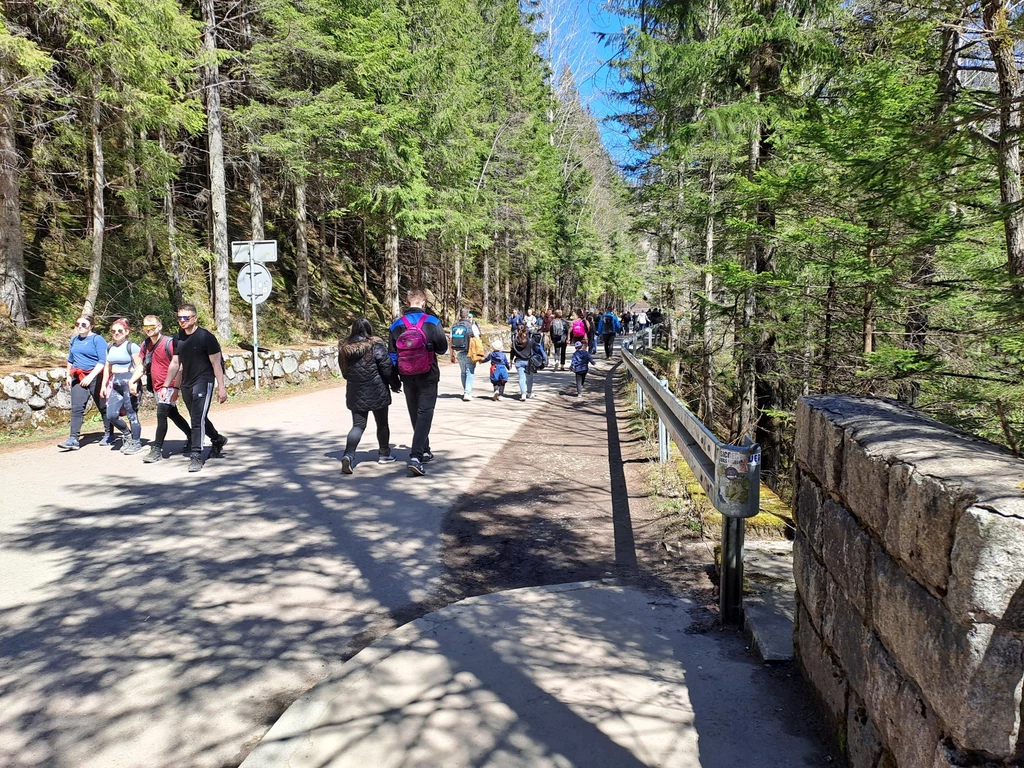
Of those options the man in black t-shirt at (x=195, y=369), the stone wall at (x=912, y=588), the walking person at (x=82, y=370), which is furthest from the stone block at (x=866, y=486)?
the walking person at (x=82, y=370)

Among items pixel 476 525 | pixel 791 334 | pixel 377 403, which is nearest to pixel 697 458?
pixel 476 525

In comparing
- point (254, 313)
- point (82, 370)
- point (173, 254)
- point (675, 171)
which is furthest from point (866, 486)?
point (173, 254)

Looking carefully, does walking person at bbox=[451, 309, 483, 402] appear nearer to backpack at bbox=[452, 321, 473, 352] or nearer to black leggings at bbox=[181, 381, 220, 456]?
backpack at bbox=[452, 321, 473, 352]

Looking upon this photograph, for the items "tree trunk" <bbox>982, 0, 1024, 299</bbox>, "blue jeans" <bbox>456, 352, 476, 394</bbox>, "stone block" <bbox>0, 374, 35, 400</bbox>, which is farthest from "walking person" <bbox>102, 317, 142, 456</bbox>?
"tree trunk" <bbox>982, 0, 1024, 299</bbox>

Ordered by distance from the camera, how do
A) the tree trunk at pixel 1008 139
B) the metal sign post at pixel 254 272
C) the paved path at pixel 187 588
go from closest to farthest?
the paved path at pixel 187 588, the tree trunk at pixel 1008 139, the metal sign post at pixel 254 272

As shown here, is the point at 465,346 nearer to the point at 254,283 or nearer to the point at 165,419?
the point at 254,283

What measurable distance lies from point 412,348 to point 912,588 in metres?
6.37

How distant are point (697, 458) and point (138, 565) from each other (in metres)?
4.21

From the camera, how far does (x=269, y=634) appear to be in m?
3.88

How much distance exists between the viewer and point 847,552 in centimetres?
245

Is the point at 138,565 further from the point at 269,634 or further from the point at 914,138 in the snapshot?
the point at 914,138

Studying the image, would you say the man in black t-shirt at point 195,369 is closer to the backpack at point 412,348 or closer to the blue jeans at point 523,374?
the backpack at point 412,348

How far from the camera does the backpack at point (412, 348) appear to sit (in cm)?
770

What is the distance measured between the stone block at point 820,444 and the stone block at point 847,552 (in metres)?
0.11
